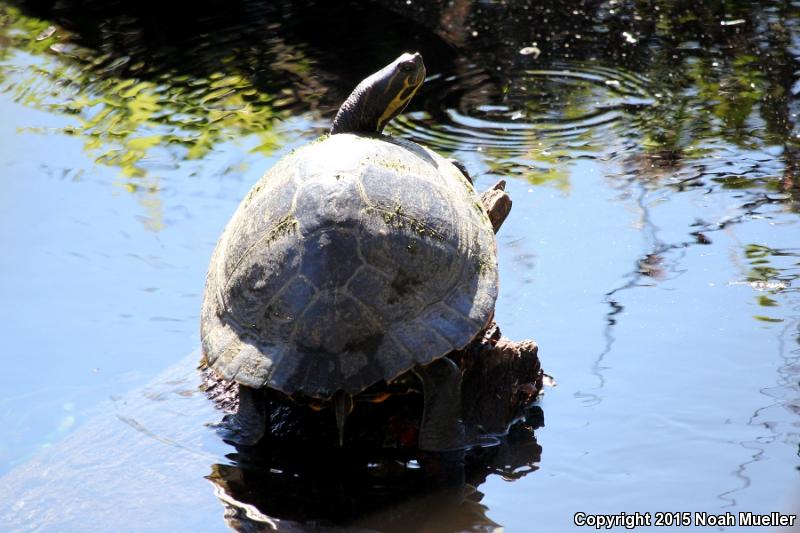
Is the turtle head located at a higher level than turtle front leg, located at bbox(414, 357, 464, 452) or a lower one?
higher

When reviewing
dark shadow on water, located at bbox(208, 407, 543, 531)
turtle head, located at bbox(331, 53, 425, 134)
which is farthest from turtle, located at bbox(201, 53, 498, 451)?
turtle head, located at bbox(331, 53, 425, 134)

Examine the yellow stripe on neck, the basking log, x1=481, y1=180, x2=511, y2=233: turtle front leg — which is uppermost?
Result: the yellow stripe on neck

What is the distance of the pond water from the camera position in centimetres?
364

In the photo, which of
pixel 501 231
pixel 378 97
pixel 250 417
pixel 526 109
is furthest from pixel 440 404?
pixel 526 109

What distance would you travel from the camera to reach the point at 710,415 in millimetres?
3779

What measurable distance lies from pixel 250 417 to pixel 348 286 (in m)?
0.70

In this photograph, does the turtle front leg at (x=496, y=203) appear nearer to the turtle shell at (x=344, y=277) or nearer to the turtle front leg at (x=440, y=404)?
the turtle shell at (x=344, y=277)

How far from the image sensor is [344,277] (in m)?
3.55

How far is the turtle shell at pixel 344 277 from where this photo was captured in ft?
11.5

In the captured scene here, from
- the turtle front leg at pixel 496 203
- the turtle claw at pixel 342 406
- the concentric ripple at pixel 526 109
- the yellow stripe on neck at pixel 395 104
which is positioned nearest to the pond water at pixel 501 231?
the concentric ripple at pixel 526 109

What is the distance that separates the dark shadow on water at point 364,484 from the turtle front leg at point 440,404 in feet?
0.24

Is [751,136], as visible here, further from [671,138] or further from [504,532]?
[504,532]

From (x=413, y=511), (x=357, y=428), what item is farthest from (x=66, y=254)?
(x=413, y=511)

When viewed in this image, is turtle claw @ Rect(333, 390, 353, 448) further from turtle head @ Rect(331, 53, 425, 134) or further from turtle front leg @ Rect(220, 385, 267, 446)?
turtle head @ Rect(331, 53, 425, 134)
